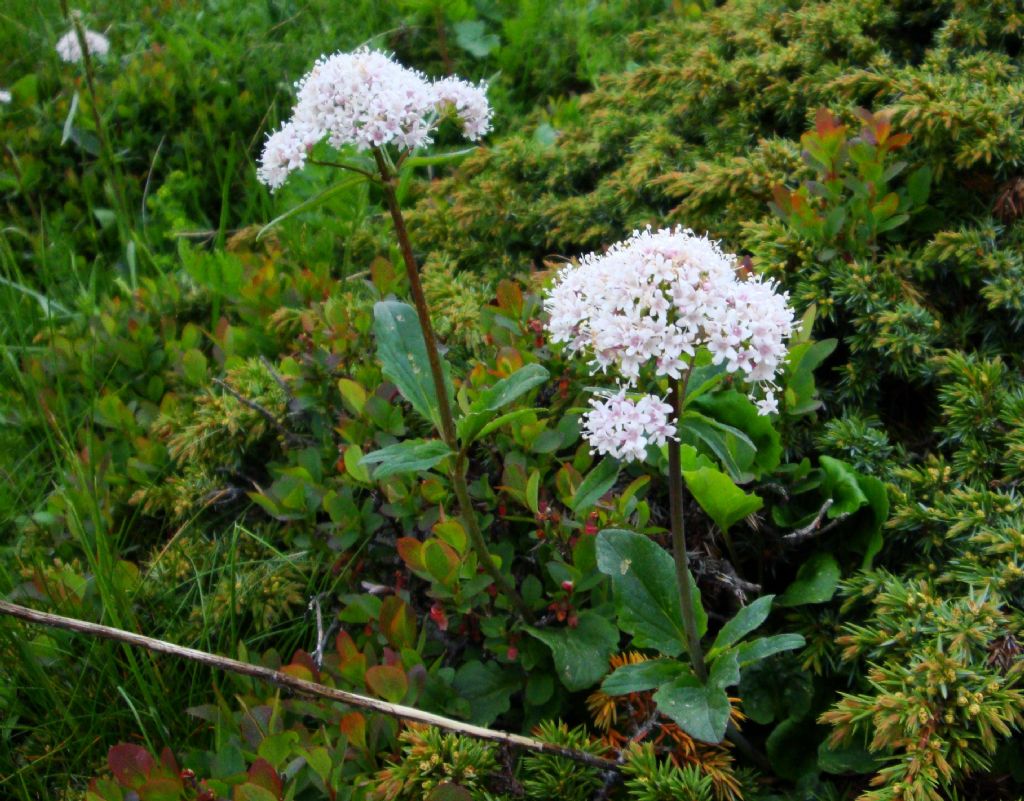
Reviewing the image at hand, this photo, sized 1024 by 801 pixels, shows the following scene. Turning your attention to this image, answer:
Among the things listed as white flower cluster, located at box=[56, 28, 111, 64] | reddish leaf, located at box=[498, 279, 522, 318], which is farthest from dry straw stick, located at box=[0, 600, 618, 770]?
white flower cluster, located at box=[56, 28, 111, 64]

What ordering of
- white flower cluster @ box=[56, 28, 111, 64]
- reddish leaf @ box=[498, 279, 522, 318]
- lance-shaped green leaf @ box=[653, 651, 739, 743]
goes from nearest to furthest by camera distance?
lance-shaped green leaf @ box=[653, 651, 739, 743] → reddish leaf @ box=[498, 279, 522, 318] → white flower cluster @ box=[56, 28, 111, 64]

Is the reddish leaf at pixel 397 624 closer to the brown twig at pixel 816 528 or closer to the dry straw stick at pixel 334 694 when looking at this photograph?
the dry straw stick at pixel 334 694

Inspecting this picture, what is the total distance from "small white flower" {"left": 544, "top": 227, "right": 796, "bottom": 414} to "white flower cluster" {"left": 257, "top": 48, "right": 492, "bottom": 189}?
1.54 ft

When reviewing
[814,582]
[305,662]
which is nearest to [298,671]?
[305,662]

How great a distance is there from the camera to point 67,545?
2615 millimetres

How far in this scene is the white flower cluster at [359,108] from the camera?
5.35 feet

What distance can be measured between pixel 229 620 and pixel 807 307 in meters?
1.65

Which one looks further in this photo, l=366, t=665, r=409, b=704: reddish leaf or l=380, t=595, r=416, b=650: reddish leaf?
l=380, t=595, r=416, b=650: reddish leaf

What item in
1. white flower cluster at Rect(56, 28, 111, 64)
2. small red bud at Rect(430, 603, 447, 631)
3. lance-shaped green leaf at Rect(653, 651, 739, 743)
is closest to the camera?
lance-shaped green leaf at Rect(653, 651, 739, 743)

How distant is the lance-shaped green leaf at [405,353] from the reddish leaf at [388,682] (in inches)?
19.8

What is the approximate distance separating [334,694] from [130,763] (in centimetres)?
45

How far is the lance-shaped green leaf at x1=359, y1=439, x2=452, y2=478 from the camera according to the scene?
1646 millimetres

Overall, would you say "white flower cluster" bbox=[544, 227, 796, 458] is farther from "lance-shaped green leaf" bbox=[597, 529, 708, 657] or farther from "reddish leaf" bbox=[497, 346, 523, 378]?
"reddish leaf" bbox=[497, 346, 523, 378]

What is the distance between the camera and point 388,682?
72.7 inches
